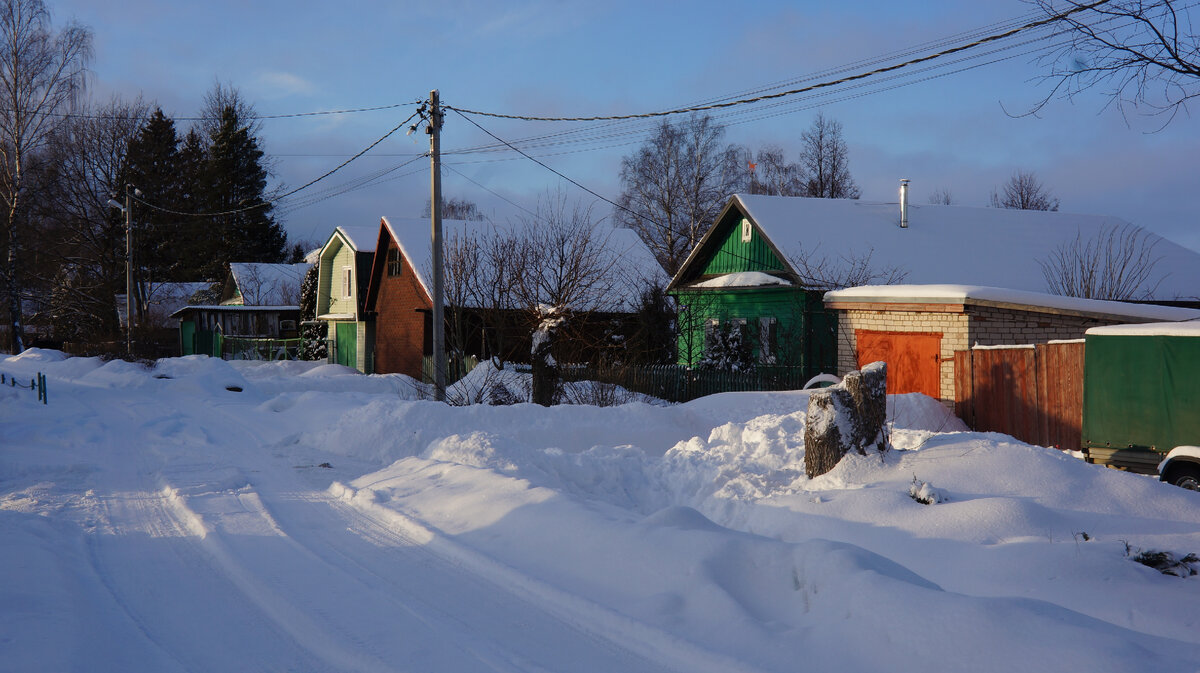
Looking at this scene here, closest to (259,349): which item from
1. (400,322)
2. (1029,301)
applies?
(400,322)

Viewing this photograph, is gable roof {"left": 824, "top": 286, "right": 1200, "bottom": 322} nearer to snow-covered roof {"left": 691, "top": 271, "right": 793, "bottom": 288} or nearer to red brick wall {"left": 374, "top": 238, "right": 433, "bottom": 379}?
snow-covered roof {"left": 691, "top": 271, "right": 793, "bottom": 288}

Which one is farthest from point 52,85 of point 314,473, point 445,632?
point 445,632

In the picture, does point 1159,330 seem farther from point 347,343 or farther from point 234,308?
point 234,308

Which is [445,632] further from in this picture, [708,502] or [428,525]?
[708,502]

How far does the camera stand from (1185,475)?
10141mm

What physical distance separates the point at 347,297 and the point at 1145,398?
3258 cm

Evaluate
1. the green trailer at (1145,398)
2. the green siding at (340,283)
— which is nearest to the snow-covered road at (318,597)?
the green trailer at (1145,398)

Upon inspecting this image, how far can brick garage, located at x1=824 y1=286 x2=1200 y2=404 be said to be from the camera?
16.8 m

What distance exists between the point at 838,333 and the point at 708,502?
42.7ft

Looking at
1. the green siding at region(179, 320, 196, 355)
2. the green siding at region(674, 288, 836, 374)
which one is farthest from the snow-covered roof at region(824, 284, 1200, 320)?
the green siding at region(179, 320, 196, 355)

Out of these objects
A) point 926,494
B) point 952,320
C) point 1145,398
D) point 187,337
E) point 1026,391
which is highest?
point 952,320

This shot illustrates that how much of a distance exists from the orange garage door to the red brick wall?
627 inches

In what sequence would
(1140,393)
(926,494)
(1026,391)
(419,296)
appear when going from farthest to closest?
(419,296) < (1026,391) < (1140,393) < (926,494)

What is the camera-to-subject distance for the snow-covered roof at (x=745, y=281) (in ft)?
77.6
